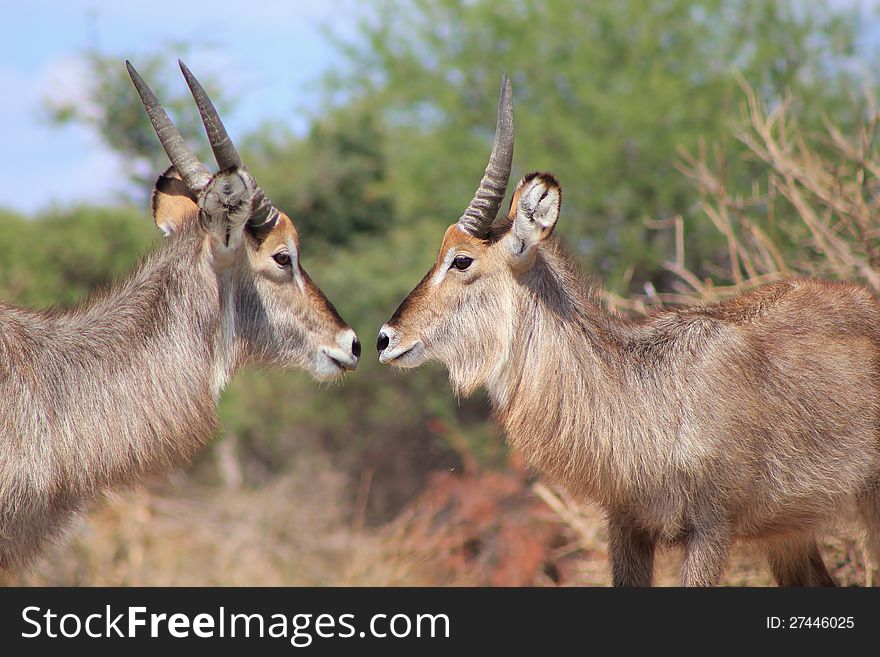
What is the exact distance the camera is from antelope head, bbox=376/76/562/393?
6.11 metres

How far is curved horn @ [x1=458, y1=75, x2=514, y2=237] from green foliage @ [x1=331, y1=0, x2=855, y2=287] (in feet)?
36.8

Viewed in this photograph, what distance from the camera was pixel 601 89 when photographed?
19938 mm

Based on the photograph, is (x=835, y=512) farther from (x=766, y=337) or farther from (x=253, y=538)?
(x=253, y=538)

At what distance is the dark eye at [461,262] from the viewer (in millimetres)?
6168

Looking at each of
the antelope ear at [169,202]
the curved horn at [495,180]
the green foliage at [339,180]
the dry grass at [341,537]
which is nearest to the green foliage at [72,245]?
the green foliage at [339,180]

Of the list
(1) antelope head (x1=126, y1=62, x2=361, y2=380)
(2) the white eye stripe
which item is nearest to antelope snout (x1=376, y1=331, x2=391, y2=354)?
(1) antelope head (x1=126, y1=62, x2=361, y2=380)

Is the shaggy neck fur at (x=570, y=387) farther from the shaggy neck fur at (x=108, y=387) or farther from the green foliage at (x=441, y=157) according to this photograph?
the green foliage at (x=441, y=157)

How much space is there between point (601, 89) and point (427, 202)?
3.58 meters

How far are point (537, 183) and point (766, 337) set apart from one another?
1.44m

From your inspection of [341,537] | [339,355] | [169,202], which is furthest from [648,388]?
[341,537]

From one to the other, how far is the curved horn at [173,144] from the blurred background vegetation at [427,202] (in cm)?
840

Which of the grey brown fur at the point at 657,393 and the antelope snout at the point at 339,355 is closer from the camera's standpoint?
the grey brown fur at the point at 657,393

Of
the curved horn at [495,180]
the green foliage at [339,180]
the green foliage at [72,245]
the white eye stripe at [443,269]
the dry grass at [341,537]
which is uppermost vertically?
the green foliage at [339,180]

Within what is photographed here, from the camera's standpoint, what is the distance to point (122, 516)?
44.9 feet
